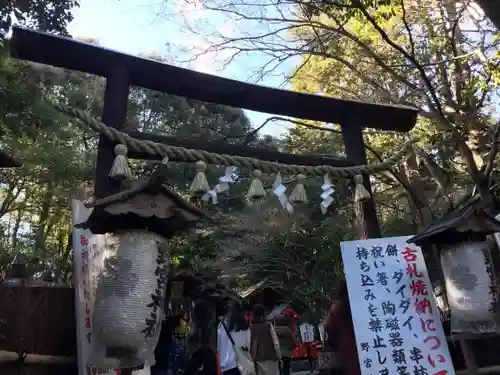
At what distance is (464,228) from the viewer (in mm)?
4527

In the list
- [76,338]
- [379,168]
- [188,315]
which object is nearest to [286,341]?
[188,315]

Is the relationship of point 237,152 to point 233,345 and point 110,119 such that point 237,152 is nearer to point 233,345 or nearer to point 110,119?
point 110,119

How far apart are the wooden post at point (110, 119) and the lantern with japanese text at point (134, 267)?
0.48 m

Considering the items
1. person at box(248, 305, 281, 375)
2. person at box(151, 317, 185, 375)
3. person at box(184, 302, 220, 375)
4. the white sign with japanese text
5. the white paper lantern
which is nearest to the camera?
the white paper lantern

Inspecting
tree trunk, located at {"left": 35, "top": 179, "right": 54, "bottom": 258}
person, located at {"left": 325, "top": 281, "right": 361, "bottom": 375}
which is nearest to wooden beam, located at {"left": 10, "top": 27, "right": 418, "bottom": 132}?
person, located at {"left": 325, "top": 281, "right": 361, "bottom": 375}

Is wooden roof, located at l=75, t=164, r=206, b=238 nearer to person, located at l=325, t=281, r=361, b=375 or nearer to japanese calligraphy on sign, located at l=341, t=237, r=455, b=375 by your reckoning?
japanese calligraphy on sign, located at l=341, t=237, r=455, b=375

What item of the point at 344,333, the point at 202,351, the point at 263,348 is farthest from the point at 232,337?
the point at 344,333

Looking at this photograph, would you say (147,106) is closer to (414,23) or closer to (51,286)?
(414,23)

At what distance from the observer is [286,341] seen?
1019 cm

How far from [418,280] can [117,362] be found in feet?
10.2

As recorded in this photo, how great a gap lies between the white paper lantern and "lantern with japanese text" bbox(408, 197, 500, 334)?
2.72 m

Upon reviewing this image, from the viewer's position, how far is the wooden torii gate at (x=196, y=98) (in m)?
4.35

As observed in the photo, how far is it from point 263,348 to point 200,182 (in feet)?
13.2

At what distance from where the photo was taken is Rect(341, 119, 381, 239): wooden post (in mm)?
5398
